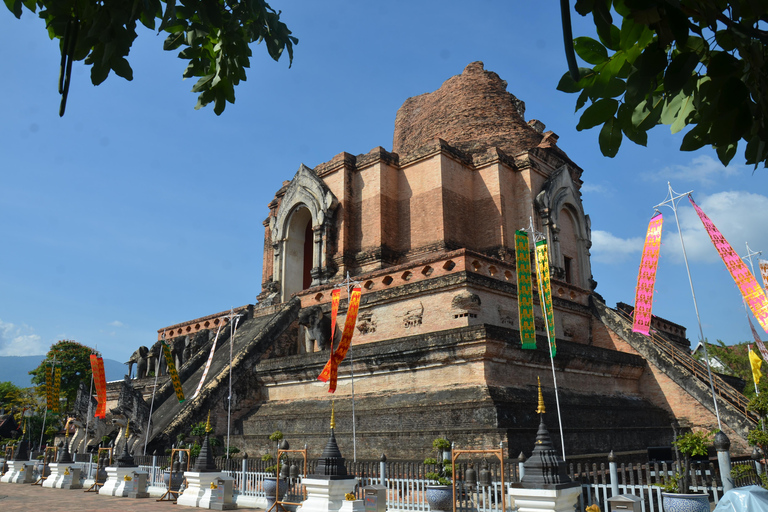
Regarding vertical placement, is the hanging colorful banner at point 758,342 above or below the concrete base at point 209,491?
above

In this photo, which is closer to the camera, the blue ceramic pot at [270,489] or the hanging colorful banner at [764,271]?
the blue ceramic pot at [270,489]

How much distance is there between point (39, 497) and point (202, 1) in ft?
49.3

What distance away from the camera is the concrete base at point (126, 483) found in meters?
13.9

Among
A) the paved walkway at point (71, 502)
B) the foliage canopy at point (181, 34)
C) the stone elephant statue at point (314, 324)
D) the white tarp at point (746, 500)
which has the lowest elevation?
the paved walkway at point (71, 502)

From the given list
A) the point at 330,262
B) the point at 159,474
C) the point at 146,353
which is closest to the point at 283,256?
the point at 330,262

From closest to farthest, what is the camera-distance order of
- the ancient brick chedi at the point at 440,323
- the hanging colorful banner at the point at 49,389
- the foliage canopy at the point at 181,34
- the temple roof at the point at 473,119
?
the foliage canopy at the point at 181,34
the ancient brick chedi at the point at 440,323
the temple roof at the point at 473,119
the hanging colorful banner at the point at 49,389

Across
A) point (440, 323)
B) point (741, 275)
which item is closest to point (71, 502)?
point (440, 323)

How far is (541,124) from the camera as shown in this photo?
26562 mm

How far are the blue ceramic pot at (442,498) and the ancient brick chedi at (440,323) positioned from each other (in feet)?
8.08

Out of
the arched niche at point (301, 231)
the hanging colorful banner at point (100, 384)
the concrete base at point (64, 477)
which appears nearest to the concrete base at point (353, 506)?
the concrete base at point (64, 477)

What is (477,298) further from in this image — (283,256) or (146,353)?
(146,353)

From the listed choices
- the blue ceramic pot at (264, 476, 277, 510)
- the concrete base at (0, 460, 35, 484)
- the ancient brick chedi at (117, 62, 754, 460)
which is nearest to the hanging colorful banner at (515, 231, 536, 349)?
the ancient brick chedi at (117, 62, 754, 460)

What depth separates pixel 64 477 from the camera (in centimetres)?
1673

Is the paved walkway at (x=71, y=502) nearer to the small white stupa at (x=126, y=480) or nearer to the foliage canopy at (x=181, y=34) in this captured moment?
the small white stupa at (x=126, y=480)
